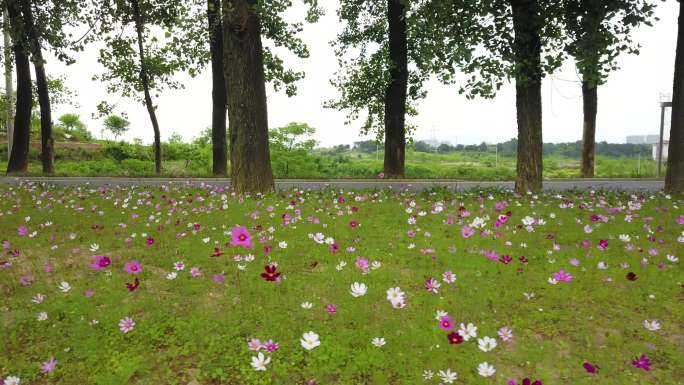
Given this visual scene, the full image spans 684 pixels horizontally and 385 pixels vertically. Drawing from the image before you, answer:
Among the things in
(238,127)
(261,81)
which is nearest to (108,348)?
(238,127)

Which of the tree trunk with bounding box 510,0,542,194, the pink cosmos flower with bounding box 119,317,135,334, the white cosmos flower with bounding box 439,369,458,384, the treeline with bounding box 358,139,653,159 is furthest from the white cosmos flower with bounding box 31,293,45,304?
the treeline with bounding box 358,139,653,159

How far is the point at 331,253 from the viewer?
619cm

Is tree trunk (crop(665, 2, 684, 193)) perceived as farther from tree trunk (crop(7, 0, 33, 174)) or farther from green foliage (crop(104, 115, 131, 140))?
green foliage (crop(104, 115, 131, 140))

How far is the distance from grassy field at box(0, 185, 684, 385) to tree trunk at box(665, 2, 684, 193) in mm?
4198

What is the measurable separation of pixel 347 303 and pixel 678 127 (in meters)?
10.5

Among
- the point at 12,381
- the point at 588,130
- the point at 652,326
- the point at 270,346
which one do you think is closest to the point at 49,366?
the point at 12,381

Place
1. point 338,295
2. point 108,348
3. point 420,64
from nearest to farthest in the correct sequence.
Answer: point 108,348, point 338,295, point 420,64

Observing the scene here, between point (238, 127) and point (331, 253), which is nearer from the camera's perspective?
point (331, 253)

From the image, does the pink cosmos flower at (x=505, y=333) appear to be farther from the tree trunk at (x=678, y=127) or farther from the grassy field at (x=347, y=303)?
the tree trunk at (x=678, y=127)

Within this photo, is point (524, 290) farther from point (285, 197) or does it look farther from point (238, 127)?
point (238, 127)

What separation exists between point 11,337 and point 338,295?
10.1ft

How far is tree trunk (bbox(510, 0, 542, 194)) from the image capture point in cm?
1025

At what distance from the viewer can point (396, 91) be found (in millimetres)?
18125

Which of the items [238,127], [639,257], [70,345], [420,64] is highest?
[420,64]
